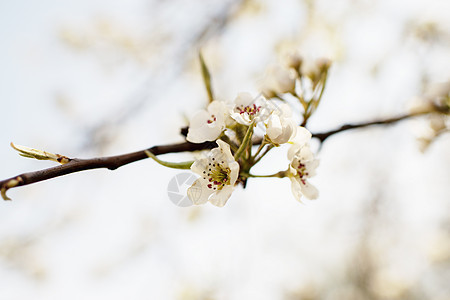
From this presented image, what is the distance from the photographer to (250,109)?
2.13 ft

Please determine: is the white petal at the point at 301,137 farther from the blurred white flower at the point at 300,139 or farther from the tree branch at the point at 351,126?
the tree branch at the point at 351,126

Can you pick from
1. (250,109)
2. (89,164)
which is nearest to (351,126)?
(250,109)

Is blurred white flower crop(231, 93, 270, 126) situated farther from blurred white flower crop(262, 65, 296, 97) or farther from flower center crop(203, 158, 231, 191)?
blurred white flower crop(262, 65, 296, 97)

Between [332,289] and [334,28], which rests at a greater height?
[334,28]

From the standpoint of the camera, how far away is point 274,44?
115 inches

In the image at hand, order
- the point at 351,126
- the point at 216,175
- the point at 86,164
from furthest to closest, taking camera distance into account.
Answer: the point at 351,126, the point at 216,175, the point at 86,164

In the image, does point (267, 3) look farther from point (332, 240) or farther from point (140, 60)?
point (332, 240)

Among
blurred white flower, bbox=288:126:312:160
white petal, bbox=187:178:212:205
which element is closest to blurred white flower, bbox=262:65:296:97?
blurred white flower, bbox=288:126:312:160

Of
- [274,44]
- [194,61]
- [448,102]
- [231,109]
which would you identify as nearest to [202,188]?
[231,109]

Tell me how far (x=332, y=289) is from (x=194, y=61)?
11.0ft

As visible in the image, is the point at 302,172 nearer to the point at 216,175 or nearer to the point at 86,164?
the point at 216,175

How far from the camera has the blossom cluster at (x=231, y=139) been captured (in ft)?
1.84

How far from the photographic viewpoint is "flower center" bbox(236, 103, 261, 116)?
63 centimetres

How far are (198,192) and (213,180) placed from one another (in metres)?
0.03
